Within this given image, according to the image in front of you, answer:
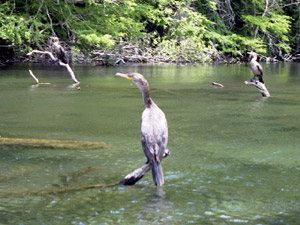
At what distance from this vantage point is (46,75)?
17750 millimetres

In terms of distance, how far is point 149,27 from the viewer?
28.6 metres

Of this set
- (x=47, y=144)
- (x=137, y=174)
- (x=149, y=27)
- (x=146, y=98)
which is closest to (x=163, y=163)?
(x=146, y=98)

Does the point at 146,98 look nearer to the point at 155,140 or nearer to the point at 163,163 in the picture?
the point at 155,140

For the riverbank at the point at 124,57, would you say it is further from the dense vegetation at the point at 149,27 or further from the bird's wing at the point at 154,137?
the bird's wing at the point at 154,137

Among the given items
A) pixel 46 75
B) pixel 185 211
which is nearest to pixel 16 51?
pixel 46 75

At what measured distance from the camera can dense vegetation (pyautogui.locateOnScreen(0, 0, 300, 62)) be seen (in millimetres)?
20391

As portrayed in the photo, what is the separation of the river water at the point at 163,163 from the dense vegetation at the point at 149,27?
30.6ft

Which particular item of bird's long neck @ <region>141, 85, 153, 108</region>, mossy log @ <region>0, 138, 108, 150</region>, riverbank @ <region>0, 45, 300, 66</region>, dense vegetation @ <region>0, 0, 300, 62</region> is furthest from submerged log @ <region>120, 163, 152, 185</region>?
riverbank @ <region>0, 45, 300, 66</region>

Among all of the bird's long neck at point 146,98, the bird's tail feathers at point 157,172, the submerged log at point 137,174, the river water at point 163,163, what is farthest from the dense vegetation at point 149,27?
the bird's tail feathers at point 157,172

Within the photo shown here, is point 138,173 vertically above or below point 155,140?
below

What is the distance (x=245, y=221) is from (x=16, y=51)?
20544 mm

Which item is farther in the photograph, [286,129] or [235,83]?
[235,83]

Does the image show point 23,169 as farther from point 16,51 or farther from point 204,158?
point 16,51

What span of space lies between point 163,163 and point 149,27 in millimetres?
23223
